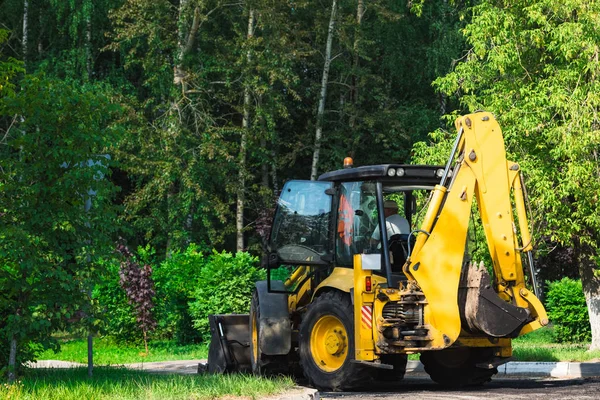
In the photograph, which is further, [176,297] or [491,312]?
[176,297]

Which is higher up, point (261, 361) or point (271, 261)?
point (271, 261)

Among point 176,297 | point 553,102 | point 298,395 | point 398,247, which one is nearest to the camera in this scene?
point 298,395

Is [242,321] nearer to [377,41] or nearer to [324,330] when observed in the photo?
[324,330]

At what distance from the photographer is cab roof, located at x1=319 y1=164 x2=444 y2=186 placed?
1270cm

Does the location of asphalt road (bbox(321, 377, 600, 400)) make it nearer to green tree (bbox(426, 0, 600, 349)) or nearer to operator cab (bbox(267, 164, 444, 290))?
operator cab (bbox(267, 164, 444, 290))

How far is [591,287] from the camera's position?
773 inches

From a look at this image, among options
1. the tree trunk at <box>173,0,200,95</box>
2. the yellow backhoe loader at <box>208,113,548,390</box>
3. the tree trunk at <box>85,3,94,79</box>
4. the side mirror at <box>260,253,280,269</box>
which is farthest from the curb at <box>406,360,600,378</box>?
the tree trunk at <box>85,3,94,79</box>

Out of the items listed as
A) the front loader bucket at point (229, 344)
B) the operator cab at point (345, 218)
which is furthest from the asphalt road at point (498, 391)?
the front loader bucket at point (229, 344)

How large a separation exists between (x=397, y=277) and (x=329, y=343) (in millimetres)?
1168

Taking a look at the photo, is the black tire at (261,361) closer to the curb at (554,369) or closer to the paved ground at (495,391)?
the paved ground at (495,391)

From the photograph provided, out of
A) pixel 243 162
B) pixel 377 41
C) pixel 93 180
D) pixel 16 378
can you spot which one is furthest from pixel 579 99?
pixel 377 41

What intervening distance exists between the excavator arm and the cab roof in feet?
2.63

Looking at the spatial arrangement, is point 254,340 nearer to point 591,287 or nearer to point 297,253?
point 297,253

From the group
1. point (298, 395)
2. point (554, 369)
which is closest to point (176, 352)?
point (554, 369)
